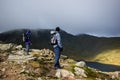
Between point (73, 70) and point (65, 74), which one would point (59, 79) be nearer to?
point (65, 74)

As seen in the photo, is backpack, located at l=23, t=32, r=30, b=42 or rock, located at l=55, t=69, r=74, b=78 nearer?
rock, located at l=55, t=69, r=74, b=78

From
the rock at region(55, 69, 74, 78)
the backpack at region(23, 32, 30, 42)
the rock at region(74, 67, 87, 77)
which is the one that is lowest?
the rock at region(74, 67, 87, 77)

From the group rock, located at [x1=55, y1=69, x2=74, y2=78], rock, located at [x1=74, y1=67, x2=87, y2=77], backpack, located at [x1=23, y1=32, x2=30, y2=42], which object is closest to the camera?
rock, located at [x1=55, y1=69, x2=74, y2=78]

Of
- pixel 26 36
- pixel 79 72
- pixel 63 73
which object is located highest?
pixel 26 36

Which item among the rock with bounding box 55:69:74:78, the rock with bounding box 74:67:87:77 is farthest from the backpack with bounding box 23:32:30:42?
the rock with bounding box 55:69:74:78

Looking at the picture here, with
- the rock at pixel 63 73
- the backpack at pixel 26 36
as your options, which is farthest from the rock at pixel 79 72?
the backpack at pixel 26 36

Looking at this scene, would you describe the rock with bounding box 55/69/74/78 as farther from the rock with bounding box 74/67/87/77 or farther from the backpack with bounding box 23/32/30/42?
the backpack with bounding box 23/32/30/42

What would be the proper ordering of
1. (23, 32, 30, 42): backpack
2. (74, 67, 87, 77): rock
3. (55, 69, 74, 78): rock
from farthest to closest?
(23, 32, 30, 42): backpack
(74, 67, 87, 77): rock
(55, 69, 74, 78): rock

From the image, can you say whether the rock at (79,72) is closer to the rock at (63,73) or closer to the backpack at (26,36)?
the rock at (63,73)

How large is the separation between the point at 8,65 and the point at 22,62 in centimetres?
164

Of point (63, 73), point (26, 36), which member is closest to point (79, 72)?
point (63, 73)

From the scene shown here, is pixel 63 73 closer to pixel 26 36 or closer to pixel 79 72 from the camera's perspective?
pixel 79 72

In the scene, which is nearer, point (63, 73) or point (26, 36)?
point (63, 73)

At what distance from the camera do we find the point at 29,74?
85.3ft
